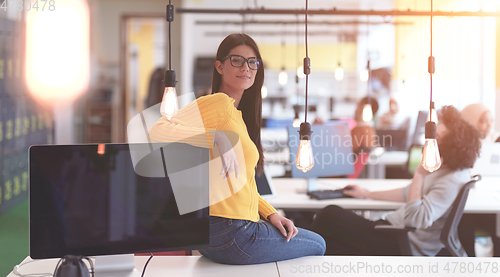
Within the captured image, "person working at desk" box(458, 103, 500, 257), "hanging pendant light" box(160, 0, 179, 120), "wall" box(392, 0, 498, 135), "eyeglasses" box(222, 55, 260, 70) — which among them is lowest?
"person working at desk" box(458, 103, 500, 257)

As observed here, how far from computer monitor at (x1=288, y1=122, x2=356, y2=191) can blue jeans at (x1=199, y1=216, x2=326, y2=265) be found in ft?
4.47

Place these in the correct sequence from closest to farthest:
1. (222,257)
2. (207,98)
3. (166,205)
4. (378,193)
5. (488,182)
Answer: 1. (166,205)
2. (222,257)
3. (207,98)
4. (378,193)
5. (488,182)

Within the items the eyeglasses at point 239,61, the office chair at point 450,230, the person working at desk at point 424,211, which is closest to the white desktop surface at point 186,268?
the eyeglasses at point 239,61

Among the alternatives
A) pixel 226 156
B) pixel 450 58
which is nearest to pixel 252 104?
pixel 226 156

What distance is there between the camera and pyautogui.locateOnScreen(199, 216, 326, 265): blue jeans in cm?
140

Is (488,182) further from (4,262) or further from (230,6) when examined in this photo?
(230,6)

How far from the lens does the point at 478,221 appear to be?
2926 millimetres

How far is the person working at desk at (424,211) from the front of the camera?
2.22m

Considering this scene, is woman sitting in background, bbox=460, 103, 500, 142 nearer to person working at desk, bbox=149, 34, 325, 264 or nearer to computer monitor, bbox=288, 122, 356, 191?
computer monitor, bbox=288, 122, 356, 191

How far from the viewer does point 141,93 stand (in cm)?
1130

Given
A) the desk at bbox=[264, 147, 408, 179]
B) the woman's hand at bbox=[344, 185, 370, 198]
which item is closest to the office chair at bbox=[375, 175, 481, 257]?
the woman's hand at bbox=[344, 185, 370, 198]

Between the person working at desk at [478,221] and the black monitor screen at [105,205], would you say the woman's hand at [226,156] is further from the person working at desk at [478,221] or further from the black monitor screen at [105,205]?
the person working at desk at [478,221]

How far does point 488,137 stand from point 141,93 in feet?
31.3

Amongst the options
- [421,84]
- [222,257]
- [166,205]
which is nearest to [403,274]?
[222,257]
